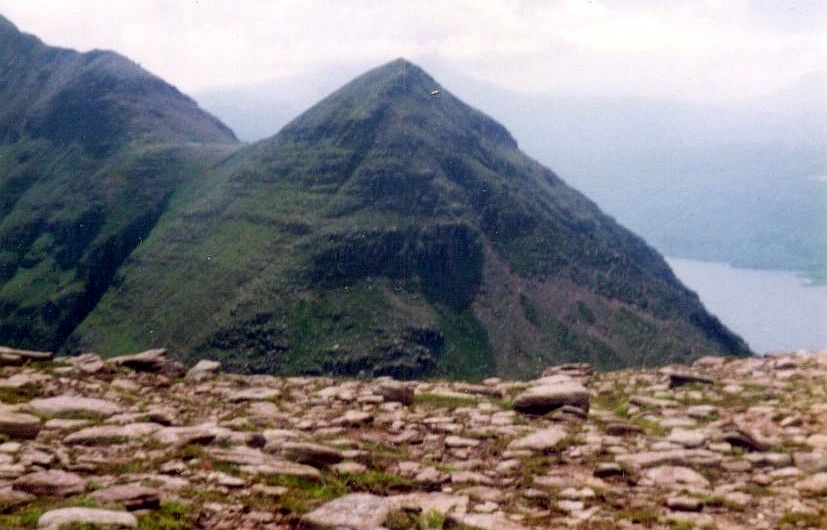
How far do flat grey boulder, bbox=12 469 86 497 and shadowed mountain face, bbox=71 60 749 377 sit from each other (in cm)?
13974

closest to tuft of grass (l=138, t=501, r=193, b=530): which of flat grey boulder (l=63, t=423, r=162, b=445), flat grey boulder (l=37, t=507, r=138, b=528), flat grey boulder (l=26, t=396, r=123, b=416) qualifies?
flat grey boulder (l=37, t=507, r=138, b=528)

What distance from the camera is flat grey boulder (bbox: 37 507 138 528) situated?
6496 mm

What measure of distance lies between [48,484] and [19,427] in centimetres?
273

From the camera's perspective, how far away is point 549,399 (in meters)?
14.7

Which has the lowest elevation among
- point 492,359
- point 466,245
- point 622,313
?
point 492,359

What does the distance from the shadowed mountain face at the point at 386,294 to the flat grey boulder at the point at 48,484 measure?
13974 centimetres

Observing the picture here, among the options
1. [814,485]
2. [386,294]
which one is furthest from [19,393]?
[386,294]

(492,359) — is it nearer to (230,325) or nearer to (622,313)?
(622,313)

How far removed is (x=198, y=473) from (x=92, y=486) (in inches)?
50.9

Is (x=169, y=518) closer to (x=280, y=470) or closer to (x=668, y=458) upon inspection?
(x=280, y=470)

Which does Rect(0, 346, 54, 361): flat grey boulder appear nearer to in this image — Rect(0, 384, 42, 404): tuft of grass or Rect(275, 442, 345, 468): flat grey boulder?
Rect(0, 384, 42, 404): tuft of grass

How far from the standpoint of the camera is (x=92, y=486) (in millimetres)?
7766

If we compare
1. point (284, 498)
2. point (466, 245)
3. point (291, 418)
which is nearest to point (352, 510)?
point (284, 498)

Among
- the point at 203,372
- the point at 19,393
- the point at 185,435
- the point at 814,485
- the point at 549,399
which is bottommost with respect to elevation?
the point at 203,372
